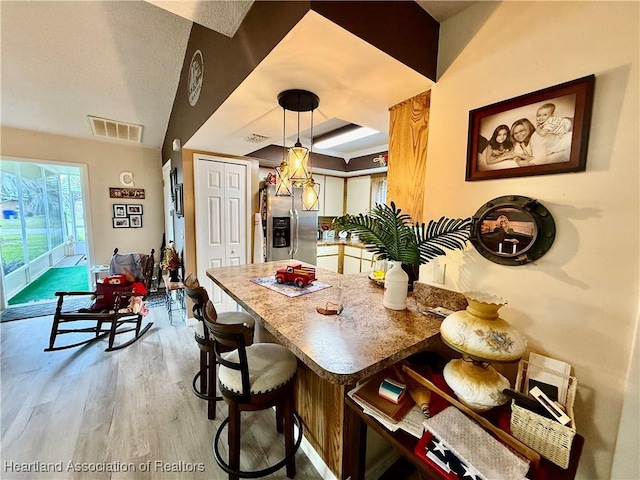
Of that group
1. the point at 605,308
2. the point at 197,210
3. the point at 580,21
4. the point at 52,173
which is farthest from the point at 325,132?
the point at 52,173

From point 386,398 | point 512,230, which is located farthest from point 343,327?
point 512,230

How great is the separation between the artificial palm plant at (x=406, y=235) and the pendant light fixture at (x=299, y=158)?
713 millimetres

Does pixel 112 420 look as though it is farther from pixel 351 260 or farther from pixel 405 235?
pixel 351 260

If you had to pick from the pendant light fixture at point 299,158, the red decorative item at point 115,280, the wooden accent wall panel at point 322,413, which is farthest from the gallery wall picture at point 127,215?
the wooden accent wall panel at point 322,413

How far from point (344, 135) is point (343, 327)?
2678mm

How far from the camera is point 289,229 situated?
3.88 meters

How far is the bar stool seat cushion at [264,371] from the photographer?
1.18 meters

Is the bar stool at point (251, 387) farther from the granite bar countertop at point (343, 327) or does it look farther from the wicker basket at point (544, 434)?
the wicker basket at point (544, 434)

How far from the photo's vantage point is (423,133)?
4.89 ft

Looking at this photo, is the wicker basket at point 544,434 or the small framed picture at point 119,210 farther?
the small framed picture at point 119,210

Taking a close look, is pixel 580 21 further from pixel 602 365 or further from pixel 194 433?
pixel 194 433

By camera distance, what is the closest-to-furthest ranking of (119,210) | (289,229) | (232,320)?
(232,320)
(289,229)
(119,210)

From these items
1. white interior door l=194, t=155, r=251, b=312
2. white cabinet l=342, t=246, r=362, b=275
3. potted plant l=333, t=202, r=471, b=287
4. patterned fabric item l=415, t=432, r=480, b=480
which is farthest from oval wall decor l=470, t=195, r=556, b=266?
white cabinet l=342, t=246, r=362, b=275

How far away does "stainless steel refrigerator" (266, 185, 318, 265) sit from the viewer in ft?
12.0
